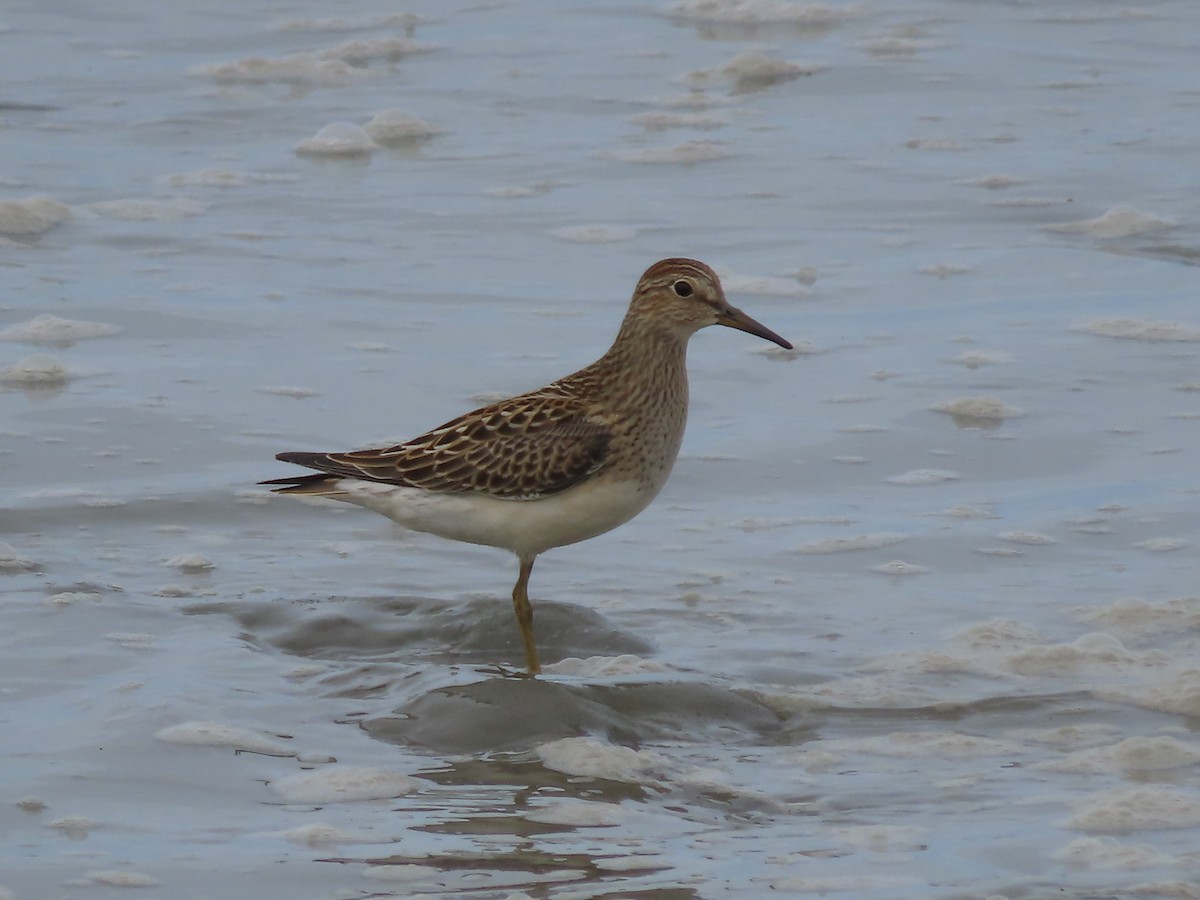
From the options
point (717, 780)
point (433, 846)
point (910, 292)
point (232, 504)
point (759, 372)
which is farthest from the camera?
point (910, 292)

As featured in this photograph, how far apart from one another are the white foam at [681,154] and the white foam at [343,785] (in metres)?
7.82

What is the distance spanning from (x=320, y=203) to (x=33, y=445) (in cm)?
401

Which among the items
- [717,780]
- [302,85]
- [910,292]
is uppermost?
[302,85]

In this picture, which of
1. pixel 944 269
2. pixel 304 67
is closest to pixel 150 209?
pixel 304 67

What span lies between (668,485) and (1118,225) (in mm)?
4080

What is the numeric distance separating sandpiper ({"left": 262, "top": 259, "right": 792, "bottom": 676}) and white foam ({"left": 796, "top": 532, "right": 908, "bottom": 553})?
0.89 m

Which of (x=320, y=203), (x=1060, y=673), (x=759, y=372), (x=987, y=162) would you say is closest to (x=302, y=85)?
(x=320, y=203)

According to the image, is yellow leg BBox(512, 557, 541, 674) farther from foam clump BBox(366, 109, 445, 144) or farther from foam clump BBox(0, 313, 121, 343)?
foam clump BBox(366, 109, 445, 144)

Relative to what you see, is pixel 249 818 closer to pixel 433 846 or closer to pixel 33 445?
pixel 433 846

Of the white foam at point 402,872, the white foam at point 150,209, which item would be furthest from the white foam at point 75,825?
the white foam at point 150,209

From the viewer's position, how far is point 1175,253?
11031 millimetres

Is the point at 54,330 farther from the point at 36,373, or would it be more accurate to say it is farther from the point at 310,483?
the point at 310,483

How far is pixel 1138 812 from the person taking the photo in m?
5.38

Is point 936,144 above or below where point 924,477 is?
above
